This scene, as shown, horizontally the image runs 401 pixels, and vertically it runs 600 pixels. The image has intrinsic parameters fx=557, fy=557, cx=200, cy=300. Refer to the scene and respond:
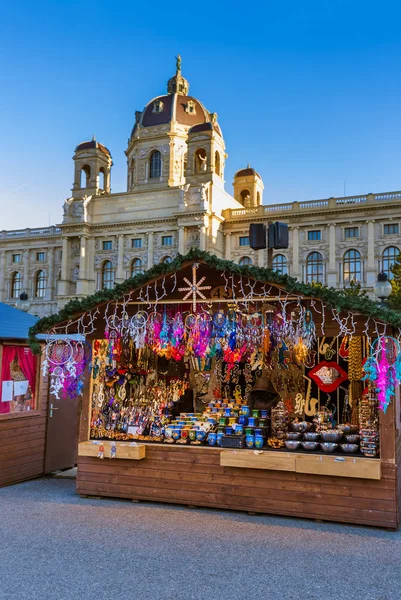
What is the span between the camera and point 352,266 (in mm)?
42469

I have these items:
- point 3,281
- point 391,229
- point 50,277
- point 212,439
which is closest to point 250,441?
point 212,439

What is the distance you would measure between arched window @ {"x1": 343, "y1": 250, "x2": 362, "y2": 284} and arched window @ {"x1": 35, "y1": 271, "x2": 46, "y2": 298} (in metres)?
28.4

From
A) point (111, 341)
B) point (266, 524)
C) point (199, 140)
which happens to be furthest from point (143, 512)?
point (199, 140)

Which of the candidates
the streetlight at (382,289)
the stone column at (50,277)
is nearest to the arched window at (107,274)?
the stone column at (50,277)

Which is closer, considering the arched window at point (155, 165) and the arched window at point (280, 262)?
the arched window at point (280, 262)

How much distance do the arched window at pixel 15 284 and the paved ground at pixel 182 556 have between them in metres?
50.0

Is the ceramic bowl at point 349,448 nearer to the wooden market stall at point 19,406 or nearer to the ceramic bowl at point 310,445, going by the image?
the ceramic bowl at point 310,445

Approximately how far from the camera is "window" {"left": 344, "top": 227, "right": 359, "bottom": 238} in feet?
139

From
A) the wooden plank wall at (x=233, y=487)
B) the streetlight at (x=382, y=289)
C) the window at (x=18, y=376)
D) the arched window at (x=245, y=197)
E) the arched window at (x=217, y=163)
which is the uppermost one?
the arched window at (x=217, y=163)

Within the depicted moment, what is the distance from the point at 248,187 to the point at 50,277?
21.0 meters

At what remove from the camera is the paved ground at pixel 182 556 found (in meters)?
4.65

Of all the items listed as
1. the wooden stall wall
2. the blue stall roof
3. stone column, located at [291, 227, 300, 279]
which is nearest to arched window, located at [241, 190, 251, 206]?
stone column, located at [291, 227, 300, 279]

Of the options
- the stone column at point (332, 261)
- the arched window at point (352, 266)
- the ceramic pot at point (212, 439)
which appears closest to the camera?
the ceramic pot at point (212, 439)

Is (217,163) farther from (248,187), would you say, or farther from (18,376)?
A: (18,376)
